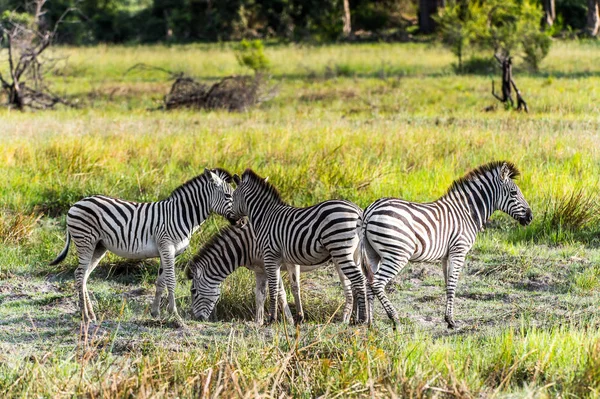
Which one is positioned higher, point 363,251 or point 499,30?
point 499,30

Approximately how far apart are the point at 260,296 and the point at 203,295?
577 mm

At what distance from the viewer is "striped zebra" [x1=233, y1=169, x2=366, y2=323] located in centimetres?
705

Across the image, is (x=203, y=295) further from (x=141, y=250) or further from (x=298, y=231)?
(x=298, y=231)

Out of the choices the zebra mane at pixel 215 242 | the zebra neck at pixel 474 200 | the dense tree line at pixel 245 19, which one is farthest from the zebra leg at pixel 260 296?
the dense tree line at pixel 245 19

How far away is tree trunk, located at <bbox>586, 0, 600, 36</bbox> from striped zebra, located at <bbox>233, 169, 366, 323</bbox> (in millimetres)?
33587

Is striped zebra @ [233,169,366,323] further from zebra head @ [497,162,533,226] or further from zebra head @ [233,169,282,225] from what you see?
zebra head @ [497,162,533,226]

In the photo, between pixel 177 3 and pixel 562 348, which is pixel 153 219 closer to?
pixel 562 348

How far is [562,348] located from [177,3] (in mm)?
41874

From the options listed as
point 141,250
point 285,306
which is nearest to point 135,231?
point 141,250

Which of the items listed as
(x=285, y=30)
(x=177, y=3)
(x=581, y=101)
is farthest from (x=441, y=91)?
(x=177, y=3)

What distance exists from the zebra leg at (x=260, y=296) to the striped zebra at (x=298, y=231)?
0.12 metres

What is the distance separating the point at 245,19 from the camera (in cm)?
4316

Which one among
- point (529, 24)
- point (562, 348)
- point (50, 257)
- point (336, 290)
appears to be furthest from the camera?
point (529, 24)

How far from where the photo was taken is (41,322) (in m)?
7.49
